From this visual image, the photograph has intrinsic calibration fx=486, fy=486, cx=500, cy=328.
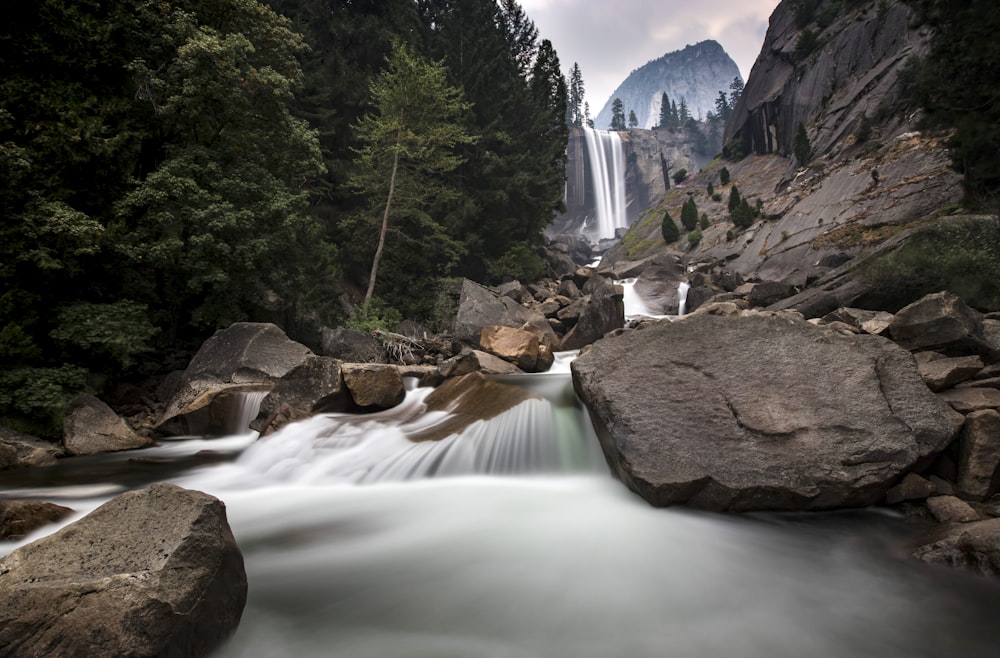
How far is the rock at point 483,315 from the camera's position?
55.2ft

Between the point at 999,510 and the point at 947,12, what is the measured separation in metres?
11.5

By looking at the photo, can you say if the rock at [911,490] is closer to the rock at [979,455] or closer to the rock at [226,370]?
the rock at [979,455]

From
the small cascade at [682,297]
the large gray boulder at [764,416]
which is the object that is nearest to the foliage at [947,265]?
the large gray boulder at [764,416]

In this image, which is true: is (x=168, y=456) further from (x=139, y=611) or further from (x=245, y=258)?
(x=139, y=611)

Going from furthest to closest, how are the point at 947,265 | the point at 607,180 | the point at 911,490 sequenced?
the point at 607,180 < the point at 947,265 < the point at 911,490

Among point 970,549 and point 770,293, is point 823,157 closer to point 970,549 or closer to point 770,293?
point 770,293

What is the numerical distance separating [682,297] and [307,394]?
71.7ft

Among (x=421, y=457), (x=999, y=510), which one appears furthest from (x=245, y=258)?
(x=999, y=510)

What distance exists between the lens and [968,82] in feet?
32.8

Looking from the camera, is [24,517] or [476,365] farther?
[476,365]

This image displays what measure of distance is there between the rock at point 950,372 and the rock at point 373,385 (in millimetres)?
8512

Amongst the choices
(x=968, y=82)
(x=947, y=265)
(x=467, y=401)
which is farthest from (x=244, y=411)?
(x=968, y=82)

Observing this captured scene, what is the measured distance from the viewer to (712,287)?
2361cm

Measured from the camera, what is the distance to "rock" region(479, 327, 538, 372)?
12.8 m
